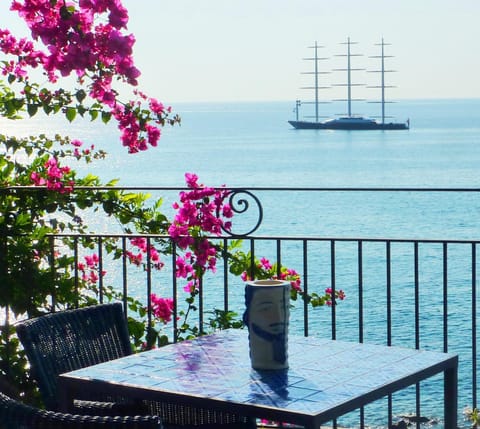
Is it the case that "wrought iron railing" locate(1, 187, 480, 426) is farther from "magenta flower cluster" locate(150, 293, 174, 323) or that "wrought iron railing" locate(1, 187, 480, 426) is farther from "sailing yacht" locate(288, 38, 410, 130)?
"sailing yacht" locate(288, 38, 410, 130)

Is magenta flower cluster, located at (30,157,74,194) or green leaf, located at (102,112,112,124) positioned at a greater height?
green leaf, located at (102,112,112,124)

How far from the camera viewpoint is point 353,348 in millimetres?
2973

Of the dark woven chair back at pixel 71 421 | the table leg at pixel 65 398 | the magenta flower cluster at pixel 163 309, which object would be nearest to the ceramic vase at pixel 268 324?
the table leg at pixel 65 398

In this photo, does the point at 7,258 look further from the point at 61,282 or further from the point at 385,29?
the point at 385,29

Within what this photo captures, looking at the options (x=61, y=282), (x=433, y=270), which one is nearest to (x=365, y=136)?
(x=433, y=270)

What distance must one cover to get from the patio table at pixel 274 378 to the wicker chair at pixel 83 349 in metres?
0.13

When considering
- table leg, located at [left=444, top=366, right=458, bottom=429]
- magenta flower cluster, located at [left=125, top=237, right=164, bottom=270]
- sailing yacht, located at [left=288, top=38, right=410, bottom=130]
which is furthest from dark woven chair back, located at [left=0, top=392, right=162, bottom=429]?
sailing yacht, located at [left=288, top=38, right=410, bottom=130]

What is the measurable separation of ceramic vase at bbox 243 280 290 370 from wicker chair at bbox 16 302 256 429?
1.27 ft

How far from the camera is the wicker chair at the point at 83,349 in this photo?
3.06 meters

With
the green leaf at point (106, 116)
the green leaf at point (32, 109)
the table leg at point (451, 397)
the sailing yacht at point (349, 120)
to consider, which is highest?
the sailing yacht at point (349, 120)

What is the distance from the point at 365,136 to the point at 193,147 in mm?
20396

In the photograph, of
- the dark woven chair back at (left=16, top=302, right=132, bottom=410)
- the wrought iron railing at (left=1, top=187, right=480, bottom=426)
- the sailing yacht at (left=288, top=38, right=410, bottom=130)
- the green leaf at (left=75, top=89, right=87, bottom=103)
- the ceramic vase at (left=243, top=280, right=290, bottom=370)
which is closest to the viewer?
the ceramic vase at (left=243, top=280, right=290, bottom=370)

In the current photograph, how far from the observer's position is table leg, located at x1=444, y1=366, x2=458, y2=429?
9.52 ft

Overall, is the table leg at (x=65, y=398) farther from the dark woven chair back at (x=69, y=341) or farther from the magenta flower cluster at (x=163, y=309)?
the magenta flower cluster at (x=163, y=309)
